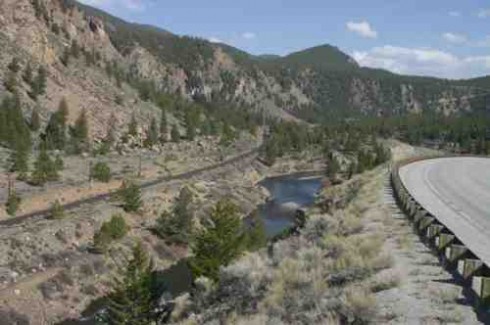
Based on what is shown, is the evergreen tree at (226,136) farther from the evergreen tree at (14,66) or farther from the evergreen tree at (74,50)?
the evergreen tree at (14,66)

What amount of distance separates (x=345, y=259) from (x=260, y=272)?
279cm

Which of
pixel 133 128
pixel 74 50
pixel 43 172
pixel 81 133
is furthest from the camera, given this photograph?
pixel 74 50

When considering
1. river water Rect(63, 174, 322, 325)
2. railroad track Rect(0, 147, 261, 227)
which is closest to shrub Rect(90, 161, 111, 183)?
railroad track Rect(0, 147, 261, 227)

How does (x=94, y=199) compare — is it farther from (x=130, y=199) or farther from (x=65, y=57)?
(x=65, y=57)

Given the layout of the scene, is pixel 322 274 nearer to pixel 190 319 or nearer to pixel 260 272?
pixel 260 272

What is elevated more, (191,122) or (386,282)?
(386,282)

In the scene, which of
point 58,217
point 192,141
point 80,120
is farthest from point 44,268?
point 192,141

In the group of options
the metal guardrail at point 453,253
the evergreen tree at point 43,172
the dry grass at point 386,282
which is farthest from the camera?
the evergreen tree at point 43,172

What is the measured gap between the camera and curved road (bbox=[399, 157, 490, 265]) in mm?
24316

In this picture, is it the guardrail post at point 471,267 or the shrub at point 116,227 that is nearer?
the guardrail post at point 471,267

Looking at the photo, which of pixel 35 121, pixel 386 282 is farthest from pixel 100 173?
pixel 386 282

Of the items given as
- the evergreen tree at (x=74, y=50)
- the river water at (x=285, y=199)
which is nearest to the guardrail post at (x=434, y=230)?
the river water at (x=285, y=199)

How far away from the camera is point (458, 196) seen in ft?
123

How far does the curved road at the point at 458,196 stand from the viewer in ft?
79.8
